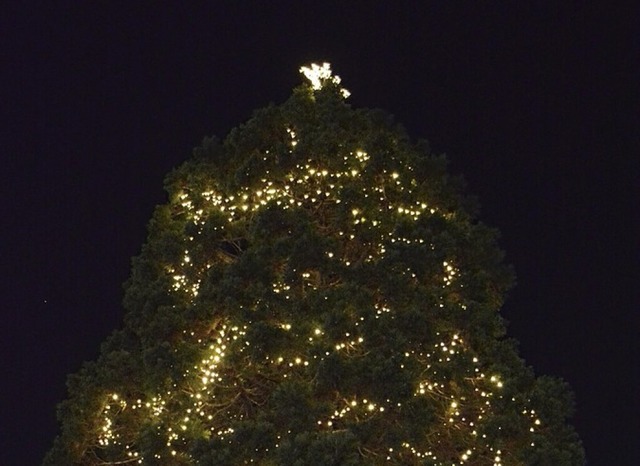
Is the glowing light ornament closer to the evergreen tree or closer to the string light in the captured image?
the evergreen tree

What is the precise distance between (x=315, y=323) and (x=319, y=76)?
2.68 metres

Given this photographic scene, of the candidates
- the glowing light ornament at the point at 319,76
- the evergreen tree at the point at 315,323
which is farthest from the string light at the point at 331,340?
the glowing light ornament at the point at 319,76

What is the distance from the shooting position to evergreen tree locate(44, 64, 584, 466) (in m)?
6.81

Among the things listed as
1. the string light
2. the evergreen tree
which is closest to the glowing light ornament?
the evergreen tree

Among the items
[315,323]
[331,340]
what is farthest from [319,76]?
[331,340]

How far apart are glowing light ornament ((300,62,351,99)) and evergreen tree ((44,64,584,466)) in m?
0.05

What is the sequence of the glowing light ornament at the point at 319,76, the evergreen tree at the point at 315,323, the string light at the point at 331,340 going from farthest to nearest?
the glowing light ornament at the point at 319,76 < the string light at the point at 331,340 < the evergreen tree at the point at 315,323

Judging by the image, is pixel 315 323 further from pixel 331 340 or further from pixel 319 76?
pixel 319 76

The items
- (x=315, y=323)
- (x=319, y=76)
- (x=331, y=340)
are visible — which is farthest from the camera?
(x=319, y=76)

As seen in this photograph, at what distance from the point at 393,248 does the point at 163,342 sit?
2.03m

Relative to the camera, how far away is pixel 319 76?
8.66m

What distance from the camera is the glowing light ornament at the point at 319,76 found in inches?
339

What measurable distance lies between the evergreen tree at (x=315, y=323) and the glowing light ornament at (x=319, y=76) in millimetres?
48

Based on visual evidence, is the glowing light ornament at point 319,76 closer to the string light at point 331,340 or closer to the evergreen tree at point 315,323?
the evergreen tree at point 315,323
